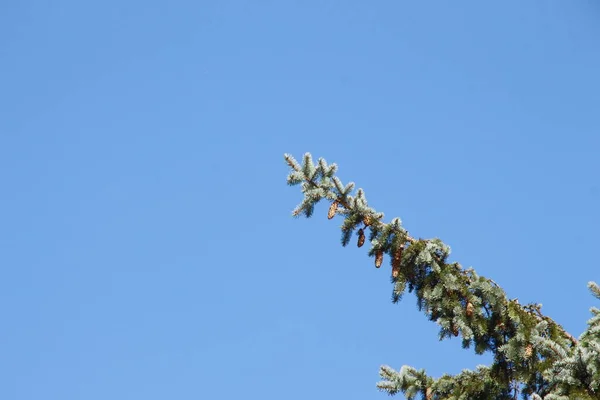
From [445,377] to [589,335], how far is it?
1.49 meters

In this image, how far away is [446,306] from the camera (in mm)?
7496

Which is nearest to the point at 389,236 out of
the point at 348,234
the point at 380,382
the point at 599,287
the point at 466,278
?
the point at 348,234

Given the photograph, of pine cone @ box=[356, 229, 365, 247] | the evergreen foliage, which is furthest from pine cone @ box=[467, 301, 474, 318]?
pine cone @ box=[356, 229, 365, 247]

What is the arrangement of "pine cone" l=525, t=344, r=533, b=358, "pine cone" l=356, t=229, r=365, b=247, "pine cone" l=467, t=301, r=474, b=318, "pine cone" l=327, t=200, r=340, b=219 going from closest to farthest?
"pine cone" l=525, t=344, r=533, b=358 → "pine cone" l=467, t=301, r=474, b=318 → "pine cone" l=327, t=200, r=340, b=219 → "pine cone" l=356, t=229, r=365, b=247

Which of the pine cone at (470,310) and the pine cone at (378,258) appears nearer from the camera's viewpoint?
the pine cone at (470,310)

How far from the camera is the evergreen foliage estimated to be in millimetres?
7410

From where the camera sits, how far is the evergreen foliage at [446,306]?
24.3ft

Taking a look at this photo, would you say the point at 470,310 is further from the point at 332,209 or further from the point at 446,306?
the point at 332,209

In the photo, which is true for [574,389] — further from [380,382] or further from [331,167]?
[331,167]

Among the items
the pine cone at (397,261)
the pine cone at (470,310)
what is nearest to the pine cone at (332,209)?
the pine cone at (397,261)

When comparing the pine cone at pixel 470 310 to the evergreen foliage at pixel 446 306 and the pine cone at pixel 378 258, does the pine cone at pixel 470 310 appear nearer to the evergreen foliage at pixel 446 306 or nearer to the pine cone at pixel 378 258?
the evergreen foliage at pixel 446 306

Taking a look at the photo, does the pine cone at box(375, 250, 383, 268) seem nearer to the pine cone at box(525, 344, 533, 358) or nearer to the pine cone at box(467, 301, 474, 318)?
the pine cone at box(467, 301, 474, 318)

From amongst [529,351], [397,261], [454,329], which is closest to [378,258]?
[397,261]

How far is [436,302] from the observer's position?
24.8 feet
